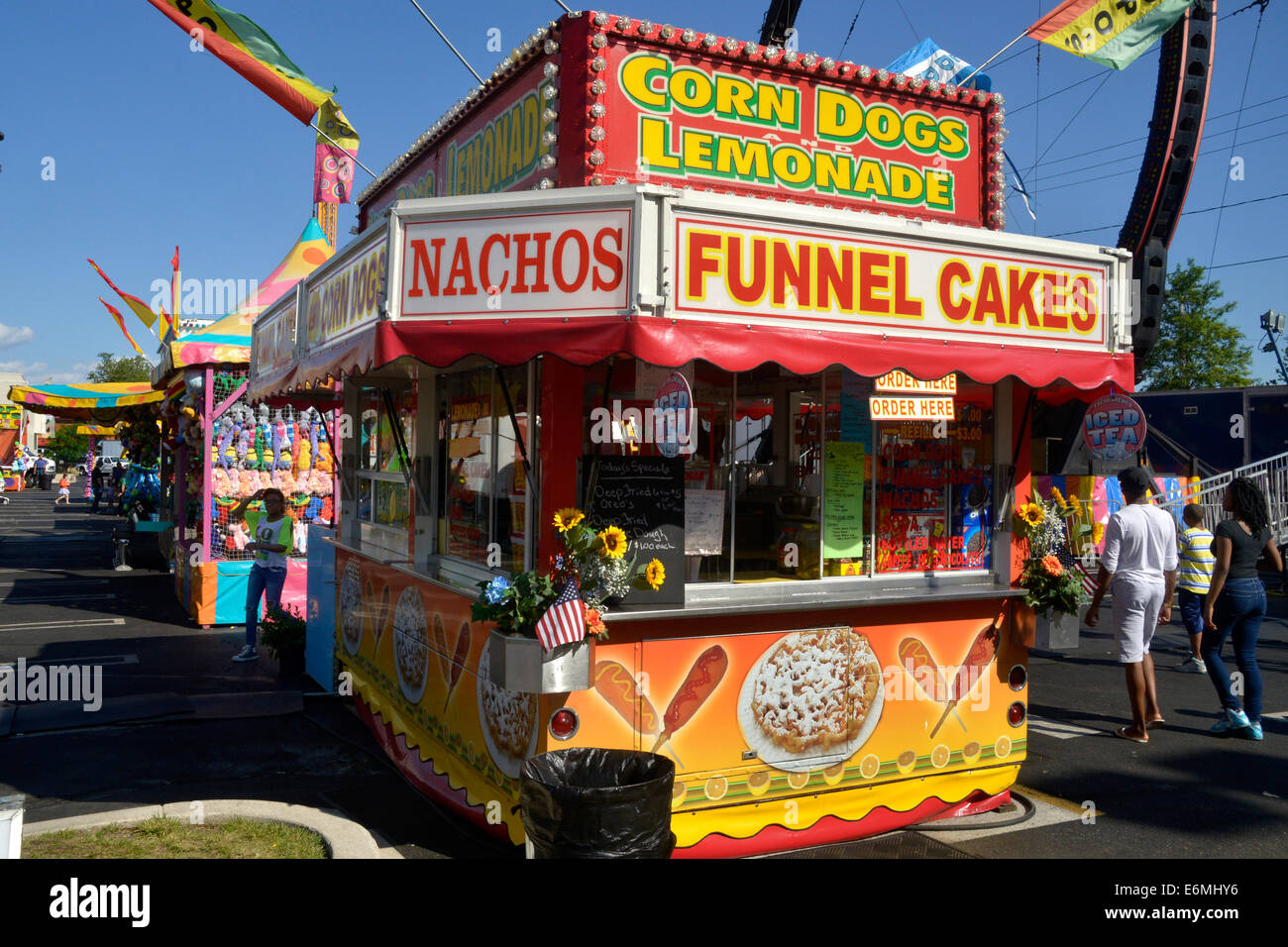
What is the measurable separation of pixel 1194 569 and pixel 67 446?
74028 mm

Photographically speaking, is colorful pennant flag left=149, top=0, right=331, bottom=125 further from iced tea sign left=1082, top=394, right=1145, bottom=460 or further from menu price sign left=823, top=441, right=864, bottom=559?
iced tea sign left=1082, top=394, right=1145, bottom=460

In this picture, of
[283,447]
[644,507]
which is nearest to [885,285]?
[644,507]

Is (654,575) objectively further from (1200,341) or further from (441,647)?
(1200,341)

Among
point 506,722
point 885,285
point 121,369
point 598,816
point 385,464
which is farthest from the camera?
point 121,369

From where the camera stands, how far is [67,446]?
67.2 m

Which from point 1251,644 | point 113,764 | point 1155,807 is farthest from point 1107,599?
point 113,764

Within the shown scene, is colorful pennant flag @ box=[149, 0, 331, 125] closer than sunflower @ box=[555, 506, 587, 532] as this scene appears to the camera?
No

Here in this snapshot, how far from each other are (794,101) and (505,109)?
178 cm

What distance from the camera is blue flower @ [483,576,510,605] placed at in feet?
15.1

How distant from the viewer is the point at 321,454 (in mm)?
13836

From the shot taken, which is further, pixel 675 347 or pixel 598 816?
pixel 675 347

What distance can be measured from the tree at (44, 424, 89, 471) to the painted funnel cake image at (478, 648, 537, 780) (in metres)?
66.9

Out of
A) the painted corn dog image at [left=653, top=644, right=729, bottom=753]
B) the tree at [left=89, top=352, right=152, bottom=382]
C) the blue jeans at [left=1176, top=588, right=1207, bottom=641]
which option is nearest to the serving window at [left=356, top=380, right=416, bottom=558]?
the painted corn dog image at [left=653, top=644, right=729, bottom=753]

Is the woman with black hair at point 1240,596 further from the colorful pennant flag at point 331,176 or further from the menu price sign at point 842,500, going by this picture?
the colorful pennant flag at point 331,176
